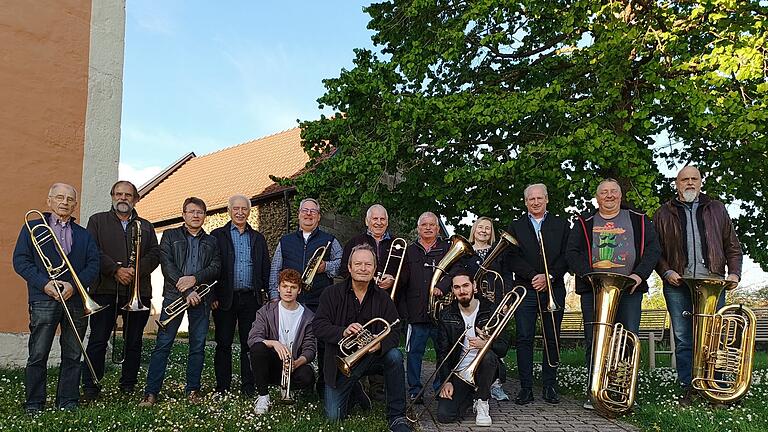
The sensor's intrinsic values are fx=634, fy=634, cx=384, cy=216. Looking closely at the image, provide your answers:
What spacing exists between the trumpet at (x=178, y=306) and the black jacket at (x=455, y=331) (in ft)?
6.57

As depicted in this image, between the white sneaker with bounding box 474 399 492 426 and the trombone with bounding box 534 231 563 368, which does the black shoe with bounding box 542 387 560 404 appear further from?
the white sneaker with bounding box 474 399 492 426

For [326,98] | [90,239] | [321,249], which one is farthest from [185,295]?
[326,98]

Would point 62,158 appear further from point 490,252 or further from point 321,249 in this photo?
point 490,252

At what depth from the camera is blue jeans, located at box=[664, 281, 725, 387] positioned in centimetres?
537

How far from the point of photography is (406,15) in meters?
10.5

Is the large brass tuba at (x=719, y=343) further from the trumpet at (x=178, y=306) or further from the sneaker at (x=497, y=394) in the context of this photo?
the trumpet at (x=178, y=306)

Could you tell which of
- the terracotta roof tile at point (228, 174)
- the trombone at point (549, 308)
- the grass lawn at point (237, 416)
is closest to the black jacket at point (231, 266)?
the grass lawn at point (237, 416)

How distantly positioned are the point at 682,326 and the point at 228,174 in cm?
1653

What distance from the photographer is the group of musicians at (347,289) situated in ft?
15.6

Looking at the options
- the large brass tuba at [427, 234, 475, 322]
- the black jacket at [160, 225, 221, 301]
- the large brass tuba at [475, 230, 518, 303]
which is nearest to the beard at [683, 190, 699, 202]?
the large brass tuba at [475, 230, 518, 303]

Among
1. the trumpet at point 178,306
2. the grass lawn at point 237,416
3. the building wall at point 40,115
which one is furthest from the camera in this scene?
the building wall at point 40,115

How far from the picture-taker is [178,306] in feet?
17.2

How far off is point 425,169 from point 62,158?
16.7 ft

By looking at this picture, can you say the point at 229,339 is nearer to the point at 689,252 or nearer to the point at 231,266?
the point at 231,266
